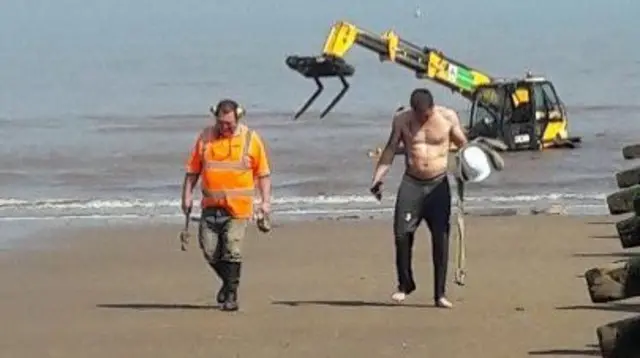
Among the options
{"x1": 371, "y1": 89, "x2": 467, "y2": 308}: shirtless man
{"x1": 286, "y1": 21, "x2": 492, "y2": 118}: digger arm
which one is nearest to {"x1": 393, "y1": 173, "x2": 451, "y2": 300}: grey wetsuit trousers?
{"x1": 371, "y1": 89, "x2": 467, "y2": 308}: shirtless man

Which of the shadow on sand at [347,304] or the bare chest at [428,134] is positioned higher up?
the bare chest at [428,134]

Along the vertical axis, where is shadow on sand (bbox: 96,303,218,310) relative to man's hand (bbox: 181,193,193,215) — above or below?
below

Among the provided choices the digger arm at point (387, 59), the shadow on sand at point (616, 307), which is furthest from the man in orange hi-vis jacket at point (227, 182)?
the digger arm at point (387, 59)

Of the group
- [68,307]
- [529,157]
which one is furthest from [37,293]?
[529,157]

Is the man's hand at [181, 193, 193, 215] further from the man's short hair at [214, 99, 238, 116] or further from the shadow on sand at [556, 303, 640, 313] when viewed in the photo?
the shadow on sand at [556, 303, 640, 313]

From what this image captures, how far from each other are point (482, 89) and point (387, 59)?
73.6 inches

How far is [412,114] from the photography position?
44.9 ft

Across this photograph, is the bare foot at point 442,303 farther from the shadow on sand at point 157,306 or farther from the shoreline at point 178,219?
the shoreline at point 178,219

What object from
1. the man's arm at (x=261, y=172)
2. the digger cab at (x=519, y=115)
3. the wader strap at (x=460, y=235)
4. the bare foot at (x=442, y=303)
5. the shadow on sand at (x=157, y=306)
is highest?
the digger cab at (x=519, y=115)

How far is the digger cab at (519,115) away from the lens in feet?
110

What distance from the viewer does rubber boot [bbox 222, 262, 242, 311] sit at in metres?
13.8

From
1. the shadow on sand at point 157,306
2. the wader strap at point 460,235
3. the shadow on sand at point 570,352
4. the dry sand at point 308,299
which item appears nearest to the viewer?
the shadow on sand at point 570,352

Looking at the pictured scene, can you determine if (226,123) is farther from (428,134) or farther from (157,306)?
(157,306)

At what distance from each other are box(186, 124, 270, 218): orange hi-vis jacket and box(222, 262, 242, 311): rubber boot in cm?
40
